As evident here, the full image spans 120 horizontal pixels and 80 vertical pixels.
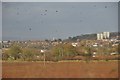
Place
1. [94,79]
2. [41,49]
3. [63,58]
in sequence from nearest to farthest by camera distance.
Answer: [94,79] → [63,58] → [41,49]

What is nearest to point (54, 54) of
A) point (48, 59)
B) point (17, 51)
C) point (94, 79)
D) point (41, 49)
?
point (48, 59)

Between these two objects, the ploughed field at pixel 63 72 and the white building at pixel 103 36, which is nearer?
the ploughed field at pixel 63 72

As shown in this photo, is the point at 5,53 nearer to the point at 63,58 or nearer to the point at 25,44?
the point at 63,58

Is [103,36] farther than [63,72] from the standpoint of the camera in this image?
Yes

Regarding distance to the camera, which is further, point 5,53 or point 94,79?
point 5,53

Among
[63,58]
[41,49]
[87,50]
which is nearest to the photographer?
[63,58]

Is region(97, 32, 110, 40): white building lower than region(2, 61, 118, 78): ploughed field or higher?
higher

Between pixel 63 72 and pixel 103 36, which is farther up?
pixel 103 36

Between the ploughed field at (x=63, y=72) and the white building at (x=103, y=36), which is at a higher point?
the white building at (x=103, y=36)

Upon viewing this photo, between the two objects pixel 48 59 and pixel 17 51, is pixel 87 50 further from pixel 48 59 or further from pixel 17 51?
pixel 17 51

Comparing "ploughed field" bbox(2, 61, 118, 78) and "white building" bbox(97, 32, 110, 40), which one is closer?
"ploughed field" bbox(2, 61, 118, 78)
